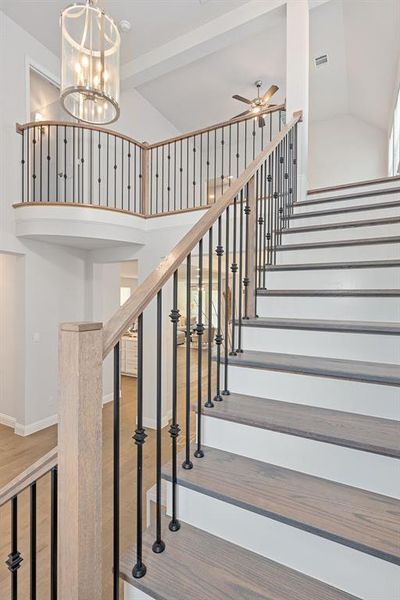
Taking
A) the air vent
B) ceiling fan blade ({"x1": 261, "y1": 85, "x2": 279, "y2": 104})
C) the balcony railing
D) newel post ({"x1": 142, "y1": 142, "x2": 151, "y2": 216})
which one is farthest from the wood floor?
the air vent

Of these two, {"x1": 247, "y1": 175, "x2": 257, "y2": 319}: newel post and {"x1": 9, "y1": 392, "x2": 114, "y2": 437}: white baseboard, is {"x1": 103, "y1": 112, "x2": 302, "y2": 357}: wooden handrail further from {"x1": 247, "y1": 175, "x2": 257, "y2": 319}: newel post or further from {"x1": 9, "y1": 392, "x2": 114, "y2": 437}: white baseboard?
{"x1": 9, "y1": 392, "x2": 114, "y2": 437}: white baseboard

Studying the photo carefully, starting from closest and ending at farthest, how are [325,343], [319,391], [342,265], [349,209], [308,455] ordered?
[308,455] → [319,391] → [325,343] → [342,265] → [349,209]

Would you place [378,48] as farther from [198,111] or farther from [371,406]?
[371,406]

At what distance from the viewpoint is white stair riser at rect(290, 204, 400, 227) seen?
100 inches

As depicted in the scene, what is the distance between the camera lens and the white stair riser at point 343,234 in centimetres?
239

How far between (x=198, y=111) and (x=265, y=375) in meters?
6.67

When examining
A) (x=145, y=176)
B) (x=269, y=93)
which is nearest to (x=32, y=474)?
(x=145, y=176)

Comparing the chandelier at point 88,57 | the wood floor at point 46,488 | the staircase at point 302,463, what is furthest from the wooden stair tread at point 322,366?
the chandelier at point 88,57

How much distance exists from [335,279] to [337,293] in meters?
0.21

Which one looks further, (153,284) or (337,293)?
(337,293)

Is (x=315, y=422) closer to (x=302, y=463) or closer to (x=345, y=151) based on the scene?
(x=302, y=463)

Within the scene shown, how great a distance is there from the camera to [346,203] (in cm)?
295

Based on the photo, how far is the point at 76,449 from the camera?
0.88m

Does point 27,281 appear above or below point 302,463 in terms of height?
above
